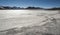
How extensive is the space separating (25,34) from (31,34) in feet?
0.46

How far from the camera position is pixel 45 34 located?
7.57 ft

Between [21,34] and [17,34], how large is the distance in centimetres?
9

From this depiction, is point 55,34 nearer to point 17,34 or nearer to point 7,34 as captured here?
point 17,34

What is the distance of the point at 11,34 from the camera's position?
2.29m

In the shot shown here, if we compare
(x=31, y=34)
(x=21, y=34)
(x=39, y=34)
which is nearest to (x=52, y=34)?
(x=39, y=34)

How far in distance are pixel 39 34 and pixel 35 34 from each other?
10cm

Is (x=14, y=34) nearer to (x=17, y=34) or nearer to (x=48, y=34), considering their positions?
(x=17, y=34)

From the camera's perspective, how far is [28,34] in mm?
2283

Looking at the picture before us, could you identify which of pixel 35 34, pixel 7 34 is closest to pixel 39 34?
pixel 35 34

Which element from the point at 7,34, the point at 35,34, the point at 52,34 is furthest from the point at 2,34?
the point at 52,34

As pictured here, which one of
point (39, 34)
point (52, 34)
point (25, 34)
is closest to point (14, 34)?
point (25, 34)

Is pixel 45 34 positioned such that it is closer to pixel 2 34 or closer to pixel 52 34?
pixel 52 34

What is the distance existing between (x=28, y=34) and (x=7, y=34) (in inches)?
19.3

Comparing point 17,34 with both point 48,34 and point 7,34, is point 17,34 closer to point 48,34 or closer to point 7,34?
point 7,34
